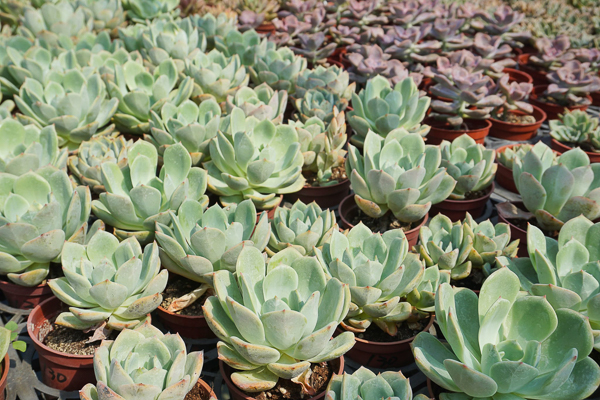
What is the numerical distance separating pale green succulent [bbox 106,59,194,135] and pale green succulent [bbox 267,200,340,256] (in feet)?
2.98

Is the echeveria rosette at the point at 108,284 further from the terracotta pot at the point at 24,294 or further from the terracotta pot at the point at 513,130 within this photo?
the terracotta pot at the point at 513,130

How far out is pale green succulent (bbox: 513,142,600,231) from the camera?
1.70 metres

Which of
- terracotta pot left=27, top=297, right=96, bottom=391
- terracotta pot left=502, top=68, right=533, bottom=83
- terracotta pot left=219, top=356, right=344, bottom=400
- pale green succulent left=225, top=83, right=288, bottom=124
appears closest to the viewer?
terracotta pot left=219, top=356, right=344, bottom=400

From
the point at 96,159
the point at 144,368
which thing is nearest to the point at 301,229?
the point at 144,368

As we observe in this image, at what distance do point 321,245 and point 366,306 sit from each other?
318 mm

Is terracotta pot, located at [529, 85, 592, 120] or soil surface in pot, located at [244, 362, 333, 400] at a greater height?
soil surface in pot, located at [244, 362, 333, 400]

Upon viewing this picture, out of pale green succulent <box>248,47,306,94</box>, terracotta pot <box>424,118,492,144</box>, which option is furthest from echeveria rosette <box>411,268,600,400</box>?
pale green succulent <box>248,47,306,94</box>

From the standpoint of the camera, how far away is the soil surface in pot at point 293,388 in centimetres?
122

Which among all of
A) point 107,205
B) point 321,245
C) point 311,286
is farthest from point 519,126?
point 107,205

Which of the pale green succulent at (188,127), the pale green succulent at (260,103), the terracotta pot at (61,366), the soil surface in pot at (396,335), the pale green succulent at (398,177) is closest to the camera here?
the terracotta pot at (61,366)

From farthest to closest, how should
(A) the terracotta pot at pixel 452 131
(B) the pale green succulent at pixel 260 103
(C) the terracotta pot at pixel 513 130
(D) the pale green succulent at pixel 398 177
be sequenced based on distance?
1. (C) the terracotta pot at pixel 513 130
2. (A) the terracotta pot at pixel 452 131
3. (B) the pale green succulent at pixel 260 103
4. (D) the pale green succulent at pixel 398 177

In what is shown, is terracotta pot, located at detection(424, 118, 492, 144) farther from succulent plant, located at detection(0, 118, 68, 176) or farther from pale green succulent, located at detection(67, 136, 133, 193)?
succulent plant, located at detection(0, 118, 68, 176)

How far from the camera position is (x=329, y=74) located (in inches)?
97.6

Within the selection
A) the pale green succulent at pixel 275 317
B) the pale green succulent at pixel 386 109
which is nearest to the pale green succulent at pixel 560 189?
the pale green succulent at pixel 386 109
